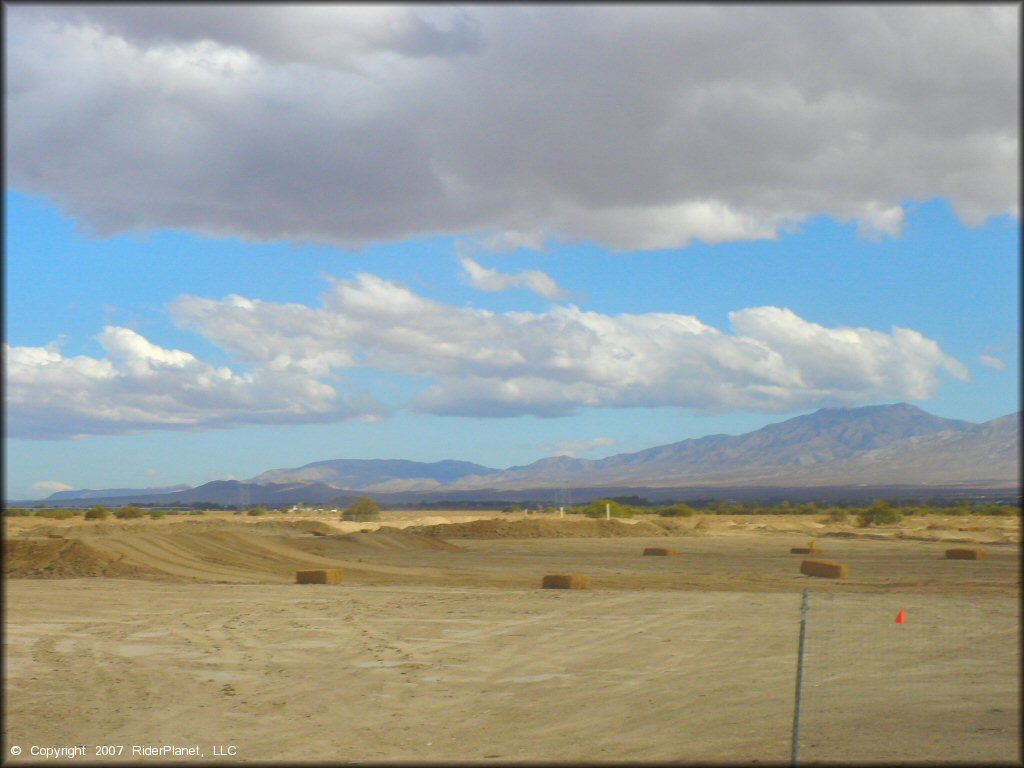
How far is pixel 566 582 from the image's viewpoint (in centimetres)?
3041

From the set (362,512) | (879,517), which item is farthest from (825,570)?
(362,512)

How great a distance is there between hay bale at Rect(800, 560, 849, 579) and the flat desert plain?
2.30 feet

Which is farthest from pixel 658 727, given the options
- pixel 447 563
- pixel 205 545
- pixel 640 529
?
pixel 640 529

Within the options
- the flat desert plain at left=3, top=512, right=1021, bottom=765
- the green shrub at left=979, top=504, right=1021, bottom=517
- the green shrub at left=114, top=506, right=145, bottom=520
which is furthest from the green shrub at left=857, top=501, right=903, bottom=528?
the green shrub at left=114, top=506, right=145, bottom=520

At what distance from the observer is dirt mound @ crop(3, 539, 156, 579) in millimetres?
35281

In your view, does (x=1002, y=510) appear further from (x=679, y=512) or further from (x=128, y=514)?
(x=128, y=514)

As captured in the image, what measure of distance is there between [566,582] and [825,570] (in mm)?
10284

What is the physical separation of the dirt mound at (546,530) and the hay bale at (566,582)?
108 ft

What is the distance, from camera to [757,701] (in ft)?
49.9

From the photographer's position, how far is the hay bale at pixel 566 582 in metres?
30.2

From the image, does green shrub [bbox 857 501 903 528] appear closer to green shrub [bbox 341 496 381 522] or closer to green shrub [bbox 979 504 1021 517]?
green shrub [bbox 979 504 1021 517]

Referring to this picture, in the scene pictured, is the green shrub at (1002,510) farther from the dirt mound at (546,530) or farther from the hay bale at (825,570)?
the hay bale at (825,570)

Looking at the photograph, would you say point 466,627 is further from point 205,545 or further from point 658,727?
point 205,545

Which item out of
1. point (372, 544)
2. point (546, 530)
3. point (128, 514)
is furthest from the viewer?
point (128, 514)
